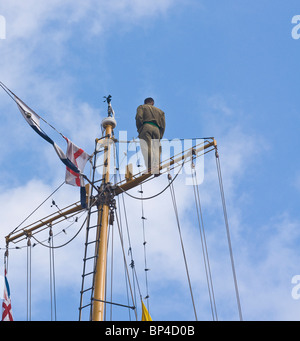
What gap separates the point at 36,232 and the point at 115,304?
16.5 feet

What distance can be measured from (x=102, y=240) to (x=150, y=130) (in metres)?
4.01

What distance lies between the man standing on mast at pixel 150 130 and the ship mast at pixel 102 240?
4.31ft

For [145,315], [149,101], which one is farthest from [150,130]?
[145,315]

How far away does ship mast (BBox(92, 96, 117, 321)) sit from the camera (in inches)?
592

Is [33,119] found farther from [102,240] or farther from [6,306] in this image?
[6,306]

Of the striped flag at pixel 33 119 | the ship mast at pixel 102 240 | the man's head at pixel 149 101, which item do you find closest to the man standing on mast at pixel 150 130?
the man's head at pixel 149 101

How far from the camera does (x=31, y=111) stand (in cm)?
1588

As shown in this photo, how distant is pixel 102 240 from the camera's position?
16.5m
